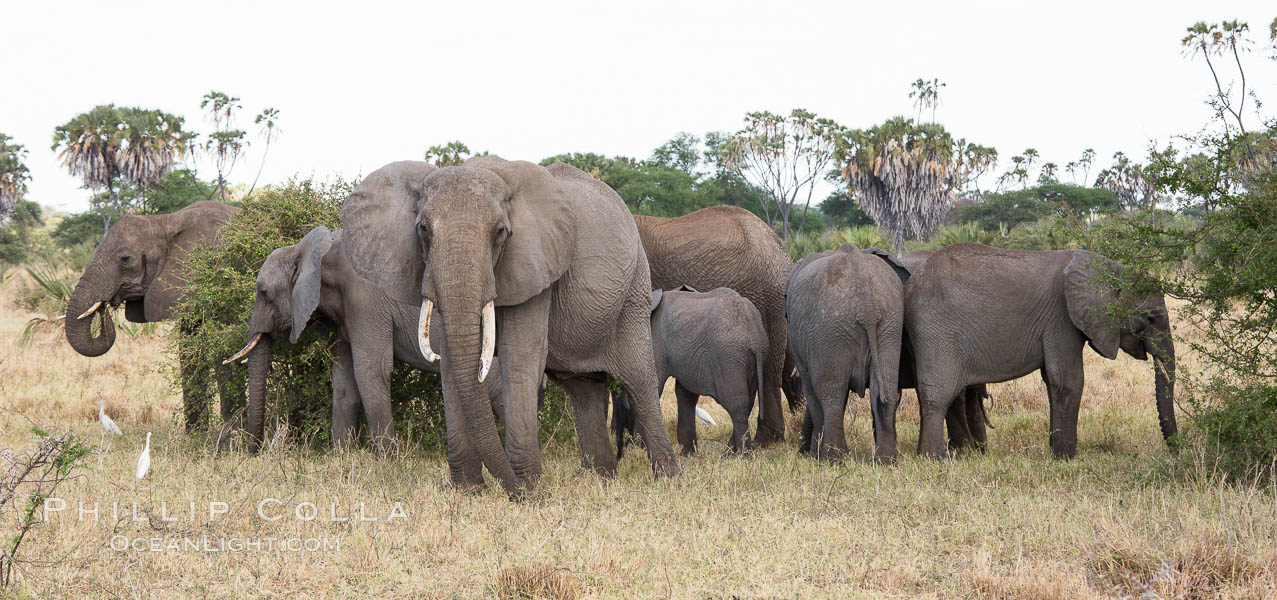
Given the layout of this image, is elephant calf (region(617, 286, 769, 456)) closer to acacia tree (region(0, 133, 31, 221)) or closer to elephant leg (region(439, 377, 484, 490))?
elephant leg (region(439, 377, 484, 490))

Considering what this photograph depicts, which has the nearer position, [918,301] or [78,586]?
[78,586]

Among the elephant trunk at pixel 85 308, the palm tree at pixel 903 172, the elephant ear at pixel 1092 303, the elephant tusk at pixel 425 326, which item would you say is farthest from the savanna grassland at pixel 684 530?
the palm tree at pixel 903 172

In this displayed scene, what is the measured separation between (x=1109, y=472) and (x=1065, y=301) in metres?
1.37

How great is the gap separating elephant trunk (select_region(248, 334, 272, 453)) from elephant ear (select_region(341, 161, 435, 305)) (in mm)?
2573

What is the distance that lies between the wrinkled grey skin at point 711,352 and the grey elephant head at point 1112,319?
2588mm

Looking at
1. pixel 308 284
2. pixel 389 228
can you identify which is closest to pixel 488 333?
pixel 389 228

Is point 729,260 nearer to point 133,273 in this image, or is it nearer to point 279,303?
point 279,303

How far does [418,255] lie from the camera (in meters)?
6.21

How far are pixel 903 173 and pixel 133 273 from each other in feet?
146

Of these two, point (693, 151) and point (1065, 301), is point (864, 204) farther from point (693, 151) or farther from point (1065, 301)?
point (1065, 301)

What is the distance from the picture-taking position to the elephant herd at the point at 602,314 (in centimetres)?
621

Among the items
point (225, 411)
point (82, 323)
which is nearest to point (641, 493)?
A: point (225, 411)

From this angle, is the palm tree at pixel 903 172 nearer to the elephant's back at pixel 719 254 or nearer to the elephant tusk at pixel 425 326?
the elephant's back at pixel 719 254

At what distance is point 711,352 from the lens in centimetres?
941
